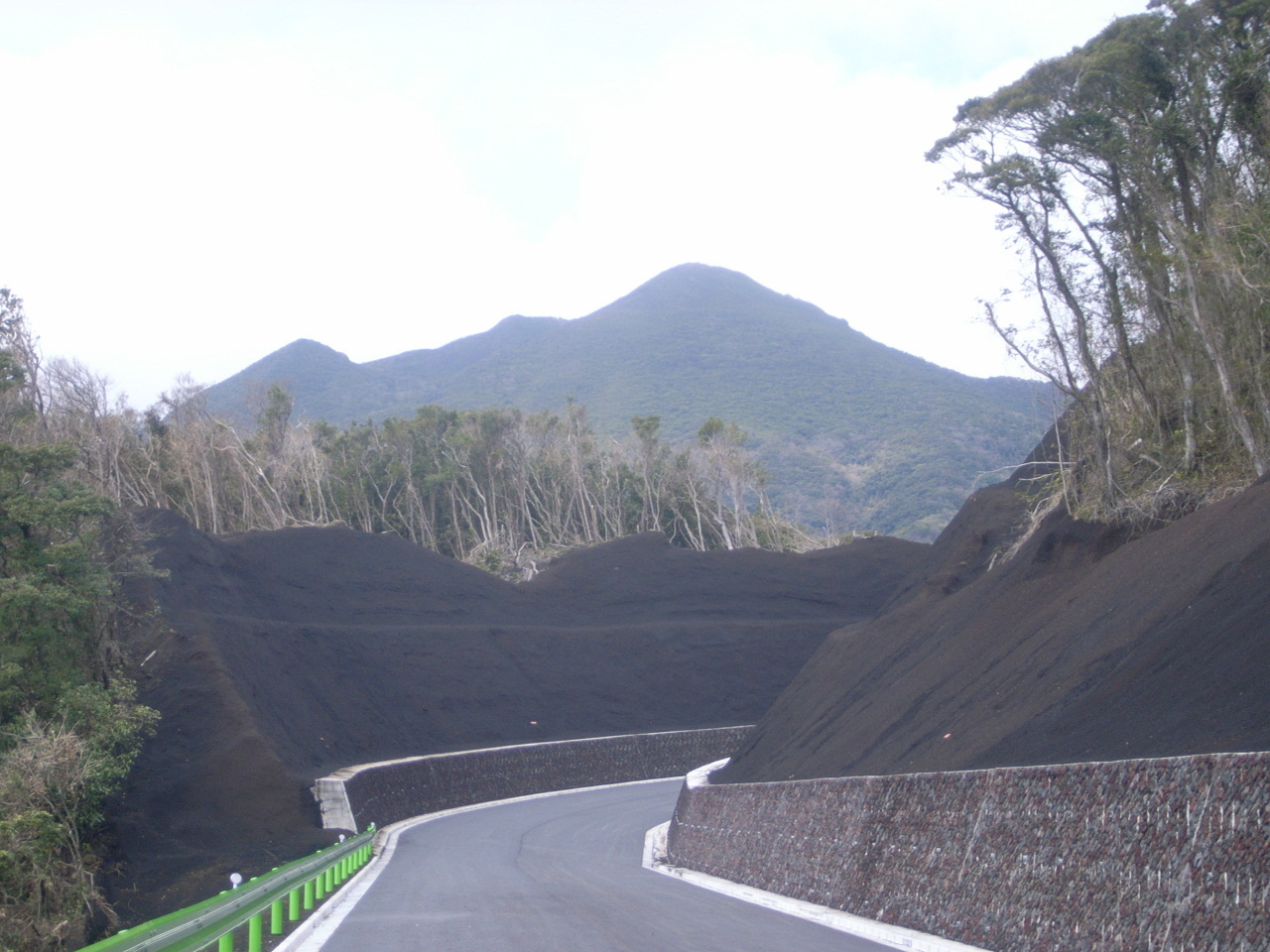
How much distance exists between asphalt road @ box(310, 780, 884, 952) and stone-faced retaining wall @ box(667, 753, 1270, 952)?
2.55 feet

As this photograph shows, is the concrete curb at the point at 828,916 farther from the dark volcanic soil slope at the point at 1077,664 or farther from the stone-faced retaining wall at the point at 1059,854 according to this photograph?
the dark volcanic soil slope at the point at 1077,664

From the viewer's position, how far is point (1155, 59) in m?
15.6

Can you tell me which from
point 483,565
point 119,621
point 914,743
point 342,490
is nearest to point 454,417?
point 342,490

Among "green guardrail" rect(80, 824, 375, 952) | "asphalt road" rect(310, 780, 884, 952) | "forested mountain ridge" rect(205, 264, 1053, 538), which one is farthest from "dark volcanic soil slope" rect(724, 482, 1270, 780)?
"forested mountain ridge" rect(205, 264, 1053, 538)

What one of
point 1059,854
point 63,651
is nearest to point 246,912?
point 1059,854

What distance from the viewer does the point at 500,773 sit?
31.3 meters

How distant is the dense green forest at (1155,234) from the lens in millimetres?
14156

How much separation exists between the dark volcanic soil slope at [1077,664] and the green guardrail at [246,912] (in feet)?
23.8

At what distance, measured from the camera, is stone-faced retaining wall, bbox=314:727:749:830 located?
934 inches

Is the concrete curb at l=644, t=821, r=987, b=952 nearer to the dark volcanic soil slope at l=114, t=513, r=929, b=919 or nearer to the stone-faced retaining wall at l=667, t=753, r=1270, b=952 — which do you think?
the stone-faced retaining wall at l=667, t=753, r=1270, b=952

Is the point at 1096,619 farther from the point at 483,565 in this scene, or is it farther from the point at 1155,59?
the point at 483,565

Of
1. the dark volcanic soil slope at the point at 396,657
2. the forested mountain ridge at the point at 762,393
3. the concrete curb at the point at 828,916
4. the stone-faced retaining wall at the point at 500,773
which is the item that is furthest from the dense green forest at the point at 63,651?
the forested mountain ridge at the point at 762,393

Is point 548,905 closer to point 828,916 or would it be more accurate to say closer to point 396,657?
point 828,916

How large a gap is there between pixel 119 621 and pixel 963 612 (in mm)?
20973
